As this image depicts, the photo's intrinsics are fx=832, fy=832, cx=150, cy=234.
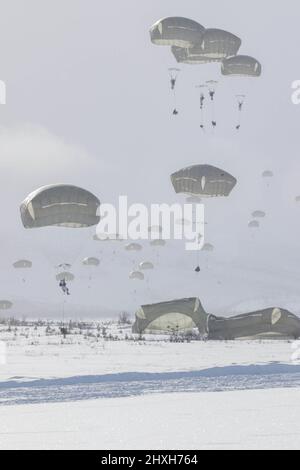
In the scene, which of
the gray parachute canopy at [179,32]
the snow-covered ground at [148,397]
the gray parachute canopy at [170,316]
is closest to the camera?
the snow-covered ground at [148,397]

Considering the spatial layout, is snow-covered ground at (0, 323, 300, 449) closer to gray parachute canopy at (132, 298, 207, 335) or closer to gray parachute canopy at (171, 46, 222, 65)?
gray parachute canopy at (132, 298, 207, 335)

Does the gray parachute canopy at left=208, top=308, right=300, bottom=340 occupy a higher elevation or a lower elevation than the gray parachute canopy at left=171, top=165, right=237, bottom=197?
lower

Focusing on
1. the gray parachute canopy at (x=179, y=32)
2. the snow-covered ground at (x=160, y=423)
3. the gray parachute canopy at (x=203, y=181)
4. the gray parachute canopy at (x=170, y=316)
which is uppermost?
the gray parachute canopy at (x=179, y=32)

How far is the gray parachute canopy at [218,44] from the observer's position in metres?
40.5

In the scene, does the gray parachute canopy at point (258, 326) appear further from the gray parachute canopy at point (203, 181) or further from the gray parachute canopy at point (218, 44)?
the gray parachute canopy at point (218, 44)

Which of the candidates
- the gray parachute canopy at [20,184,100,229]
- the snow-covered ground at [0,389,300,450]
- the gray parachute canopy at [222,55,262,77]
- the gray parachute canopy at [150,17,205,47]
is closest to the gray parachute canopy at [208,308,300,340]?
the gray parachute canopy at [20,184,100,229]

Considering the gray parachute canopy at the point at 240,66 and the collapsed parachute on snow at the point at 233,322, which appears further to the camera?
the gray parachute canopy at the point at 240,66

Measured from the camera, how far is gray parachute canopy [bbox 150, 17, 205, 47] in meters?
39.2

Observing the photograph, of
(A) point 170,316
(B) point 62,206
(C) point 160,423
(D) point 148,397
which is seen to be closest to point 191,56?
(A) point 170,316

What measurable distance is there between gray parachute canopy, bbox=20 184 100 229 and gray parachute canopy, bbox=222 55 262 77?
14967 mm

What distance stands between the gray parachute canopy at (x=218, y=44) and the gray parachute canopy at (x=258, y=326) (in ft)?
43.9

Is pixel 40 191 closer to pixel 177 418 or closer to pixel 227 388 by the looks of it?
pixel 227 388

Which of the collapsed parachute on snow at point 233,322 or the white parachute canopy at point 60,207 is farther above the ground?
the white parachute canopy at point 60,207

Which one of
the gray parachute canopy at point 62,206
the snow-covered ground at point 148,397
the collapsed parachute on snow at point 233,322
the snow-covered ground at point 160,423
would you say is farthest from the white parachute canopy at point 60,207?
the snow-covered ground at point 160,423
